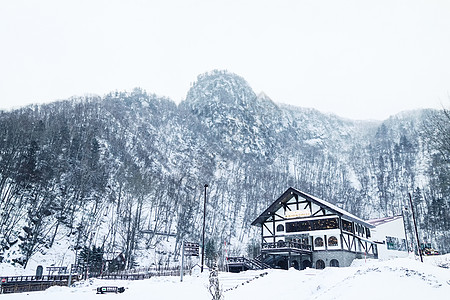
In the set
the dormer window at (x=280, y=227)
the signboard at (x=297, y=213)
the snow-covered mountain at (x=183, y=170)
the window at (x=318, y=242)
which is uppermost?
the snow-covered mountain at (x=183, y=170)

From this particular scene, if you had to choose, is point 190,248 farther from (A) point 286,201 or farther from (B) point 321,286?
(A) point 286,201

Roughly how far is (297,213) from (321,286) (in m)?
21.2

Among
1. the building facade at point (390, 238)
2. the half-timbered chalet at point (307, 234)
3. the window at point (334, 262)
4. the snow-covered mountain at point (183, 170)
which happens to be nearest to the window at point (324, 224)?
the half-timbered chalet at point (307, 234)

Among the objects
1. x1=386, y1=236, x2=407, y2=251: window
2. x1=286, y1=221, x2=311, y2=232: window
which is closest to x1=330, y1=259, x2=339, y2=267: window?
x1=286, y1=221, x2=311, y2=232: window

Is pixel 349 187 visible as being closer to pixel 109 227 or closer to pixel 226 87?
pixel 226 87

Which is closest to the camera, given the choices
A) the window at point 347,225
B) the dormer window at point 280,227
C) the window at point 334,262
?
the window at point 334,262

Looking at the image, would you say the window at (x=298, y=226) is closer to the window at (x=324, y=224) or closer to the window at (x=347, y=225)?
the window at (x=324, y=224)

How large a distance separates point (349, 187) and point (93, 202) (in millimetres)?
101654

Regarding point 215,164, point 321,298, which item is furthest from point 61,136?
point 321,298

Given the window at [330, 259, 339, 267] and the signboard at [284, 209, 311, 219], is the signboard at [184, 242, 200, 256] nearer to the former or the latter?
the signboard at [284, 209, 311, 219]

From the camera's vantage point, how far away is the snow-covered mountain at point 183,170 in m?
54.7

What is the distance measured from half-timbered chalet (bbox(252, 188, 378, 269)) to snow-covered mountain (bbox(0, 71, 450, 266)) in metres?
15.3

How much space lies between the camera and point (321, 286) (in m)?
16.4

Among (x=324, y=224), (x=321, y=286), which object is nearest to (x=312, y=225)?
(x=324, y=224)
